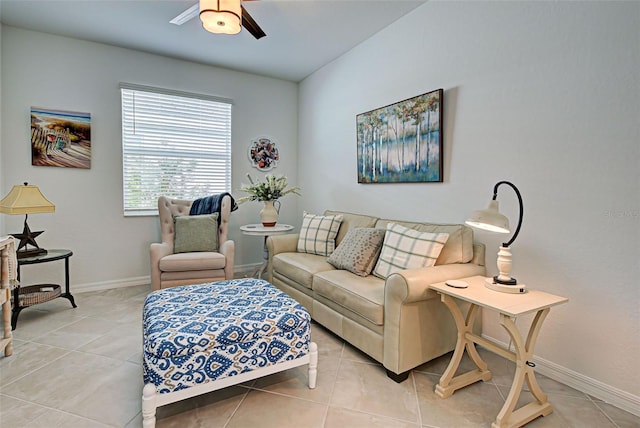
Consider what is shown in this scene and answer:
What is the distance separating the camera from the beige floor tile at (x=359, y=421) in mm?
1621

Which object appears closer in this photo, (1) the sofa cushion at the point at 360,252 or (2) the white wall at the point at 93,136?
(1) the sofa cushion at the point at 360,252

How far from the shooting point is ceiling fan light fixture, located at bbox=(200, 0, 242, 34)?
1.88 meters

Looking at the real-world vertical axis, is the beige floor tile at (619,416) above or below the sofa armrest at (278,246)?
below

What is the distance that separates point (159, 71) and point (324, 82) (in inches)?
76.6

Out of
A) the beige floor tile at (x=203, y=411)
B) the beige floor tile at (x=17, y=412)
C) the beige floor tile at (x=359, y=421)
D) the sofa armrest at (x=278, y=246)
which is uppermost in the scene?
the sofa armrest at (x=278, y=246)

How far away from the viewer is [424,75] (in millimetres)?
2838

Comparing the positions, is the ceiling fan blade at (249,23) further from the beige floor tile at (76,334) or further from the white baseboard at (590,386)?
the white baseboard at (590,386)

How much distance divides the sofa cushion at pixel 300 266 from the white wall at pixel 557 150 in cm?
95

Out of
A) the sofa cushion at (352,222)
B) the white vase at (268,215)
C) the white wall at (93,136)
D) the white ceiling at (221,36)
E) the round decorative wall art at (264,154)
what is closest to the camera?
the white ceiling at (221,36)

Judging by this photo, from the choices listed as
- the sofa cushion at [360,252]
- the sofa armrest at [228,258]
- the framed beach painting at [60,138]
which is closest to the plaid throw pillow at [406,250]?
the sofa cushion at [360,252]

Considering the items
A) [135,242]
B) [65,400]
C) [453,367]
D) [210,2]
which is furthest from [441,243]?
[135,242]

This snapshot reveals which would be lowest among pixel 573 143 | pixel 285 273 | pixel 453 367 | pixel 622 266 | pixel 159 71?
pixel 453 367

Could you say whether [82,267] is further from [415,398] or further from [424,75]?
[424,75]

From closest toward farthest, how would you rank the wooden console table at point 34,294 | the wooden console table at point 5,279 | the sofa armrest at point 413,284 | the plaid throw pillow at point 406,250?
the sofa armrest at point 413,284 < the wooden console table at point 5,279 < the plaid throw pillow at point 406,250 < the wooden console table at point 34,294
